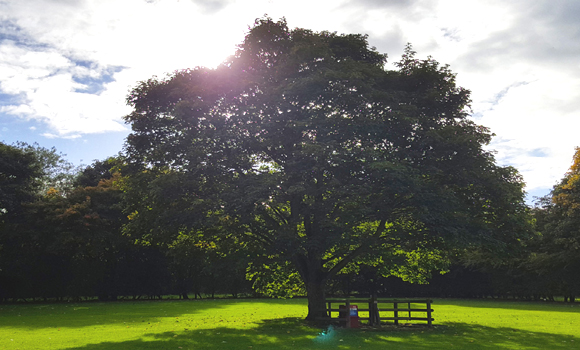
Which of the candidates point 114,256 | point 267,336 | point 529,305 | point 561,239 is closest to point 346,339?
point 267,336

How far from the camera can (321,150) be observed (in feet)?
57.1

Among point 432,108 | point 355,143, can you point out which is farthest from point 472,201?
point 355,143

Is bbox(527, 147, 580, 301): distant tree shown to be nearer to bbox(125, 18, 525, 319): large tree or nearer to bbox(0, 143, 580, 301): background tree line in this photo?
bbox(0, 143, 580, 301): background tree line

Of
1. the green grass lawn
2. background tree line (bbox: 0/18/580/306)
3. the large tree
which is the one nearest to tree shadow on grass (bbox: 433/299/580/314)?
the green grass lawn

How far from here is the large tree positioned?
61.1 ft

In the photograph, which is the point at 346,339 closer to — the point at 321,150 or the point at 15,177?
the point at 321,150

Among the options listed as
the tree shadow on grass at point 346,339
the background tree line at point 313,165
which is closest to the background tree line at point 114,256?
the background tree line at point 313,165

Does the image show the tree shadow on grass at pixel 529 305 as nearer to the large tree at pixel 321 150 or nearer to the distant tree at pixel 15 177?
the large tree at pixel 321 150

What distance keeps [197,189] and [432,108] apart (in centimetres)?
1138

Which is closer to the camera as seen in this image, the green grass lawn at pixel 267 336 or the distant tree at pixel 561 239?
the green grass lawn at pixel 267 336

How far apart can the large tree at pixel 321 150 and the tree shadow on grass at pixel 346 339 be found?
3519 millimetres

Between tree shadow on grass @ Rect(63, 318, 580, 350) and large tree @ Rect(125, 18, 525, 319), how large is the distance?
352 centimetres

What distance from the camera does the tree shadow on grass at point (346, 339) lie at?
47.3 feet

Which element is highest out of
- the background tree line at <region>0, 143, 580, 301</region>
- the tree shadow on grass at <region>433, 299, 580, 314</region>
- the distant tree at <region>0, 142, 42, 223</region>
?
the distant tree at <region>0, 142, 42, 223</region>
